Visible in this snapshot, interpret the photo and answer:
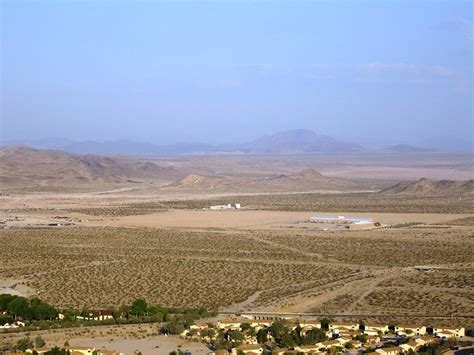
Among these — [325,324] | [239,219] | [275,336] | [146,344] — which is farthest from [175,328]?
[239,219]

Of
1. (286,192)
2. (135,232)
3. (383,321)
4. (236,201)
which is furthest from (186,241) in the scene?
(286,192)

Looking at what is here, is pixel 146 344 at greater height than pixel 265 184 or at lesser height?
lesser

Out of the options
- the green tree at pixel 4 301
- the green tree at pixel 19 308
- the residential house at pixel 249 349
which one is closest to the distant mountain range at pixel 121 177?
the green tree at pixel 4 301

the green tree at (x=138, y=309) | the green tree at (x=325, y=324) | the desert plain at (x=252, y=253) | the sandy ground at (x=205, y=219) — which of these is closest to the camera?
the green tree at (x=325, y=324)

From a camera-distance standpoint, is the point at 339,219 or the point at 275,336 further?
the point at 339,219

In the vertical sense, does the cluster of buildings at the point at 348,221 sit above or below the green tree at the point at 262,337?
above

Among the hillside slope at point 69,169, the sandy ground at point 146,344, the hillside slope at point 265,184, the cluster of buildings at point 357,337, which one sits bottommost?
the sandy ground at point 146,344

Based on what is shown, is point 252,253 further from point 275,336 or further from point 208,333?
point 275,336

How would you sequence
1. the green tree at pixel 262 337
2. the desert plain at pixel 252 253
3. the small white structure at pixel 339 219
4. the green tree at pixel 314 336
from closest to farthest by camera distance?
the green tree at pixel 314 336
the green tree at pixel 262 337
the desert plain at pixel 252 253
the small white structure at pixel 339 219

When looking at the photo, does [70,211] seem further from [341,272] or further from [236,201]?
[341,272]

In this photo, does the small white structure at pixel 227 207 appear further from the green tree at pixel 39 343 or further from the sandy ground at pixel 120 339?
the green tree at pixel 39 343
